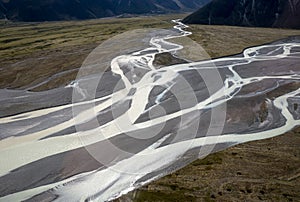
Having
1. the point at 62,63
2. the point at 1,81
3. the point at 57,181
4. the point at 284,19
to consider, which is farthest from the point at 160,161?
the point at 284,19

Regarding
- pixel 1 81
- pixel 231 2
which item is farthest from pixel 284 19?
pixel 1 81

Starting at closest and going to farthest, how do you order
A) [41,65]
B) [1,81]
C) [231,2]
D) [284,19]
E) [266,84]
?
[266,84] < [1,81] < [41,65] < [284,19] < [231,2]

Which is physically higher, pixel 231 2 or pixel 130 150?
pixel 231 2

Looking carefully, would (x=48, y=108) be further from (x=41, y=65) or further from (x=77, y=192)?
(x=41, y=65)

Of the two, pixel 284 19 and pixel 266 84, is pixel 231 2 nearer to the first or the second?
pixel 284 19

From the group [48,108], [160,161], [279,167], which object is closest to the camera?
[279,167]

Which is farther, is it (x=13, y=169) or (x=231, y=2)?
→ (x=231, y=2)
